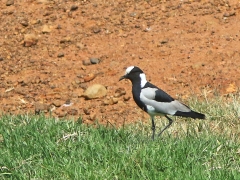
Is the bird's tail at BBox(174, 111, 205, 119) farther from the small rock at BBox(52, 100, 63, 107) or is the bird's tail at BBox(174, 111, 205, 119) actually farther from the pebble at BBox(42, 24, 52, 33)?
the pebble at BBox(42, 24, 52, 33)

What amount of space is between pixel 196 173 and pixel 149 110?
1734 millimetres

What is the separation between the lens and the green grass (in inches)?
207

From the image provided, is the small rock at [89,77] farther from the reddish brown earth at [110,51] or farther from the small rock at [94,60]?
the small rock at [94,60]

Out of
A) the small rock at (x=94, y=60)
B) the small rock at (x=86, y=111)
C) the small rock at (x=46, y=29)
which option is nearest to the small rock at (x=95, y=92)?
the small rock at (x=86, y=111)

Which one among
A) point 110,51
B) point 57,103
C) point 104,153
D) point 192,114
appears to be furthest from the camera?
point 110,51

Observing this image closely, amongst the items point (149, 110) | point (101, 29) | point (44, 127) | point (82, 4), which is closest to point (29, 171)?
point (44, 127)

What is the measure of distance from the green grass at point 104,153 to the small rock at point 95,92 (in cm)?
207

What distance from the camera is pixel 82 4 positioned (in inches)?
443

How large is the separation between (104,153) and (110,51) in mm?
4419

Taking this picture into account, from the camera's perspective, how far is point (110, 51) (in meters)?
9.86

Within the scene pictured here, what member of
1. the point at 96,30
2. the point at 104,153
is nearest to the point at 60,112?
the point at 96,30

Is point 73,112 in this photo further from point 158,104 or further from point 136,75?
point 158,104

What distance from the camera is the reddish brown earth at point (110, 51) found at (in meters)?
8.80

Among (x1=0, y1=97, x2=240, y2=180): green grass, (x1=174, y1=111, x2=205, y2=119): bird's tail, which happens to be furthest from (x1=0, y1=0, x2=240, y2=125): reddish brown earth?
(x1=0, y1=97, x2=240, y2=180): green grass
